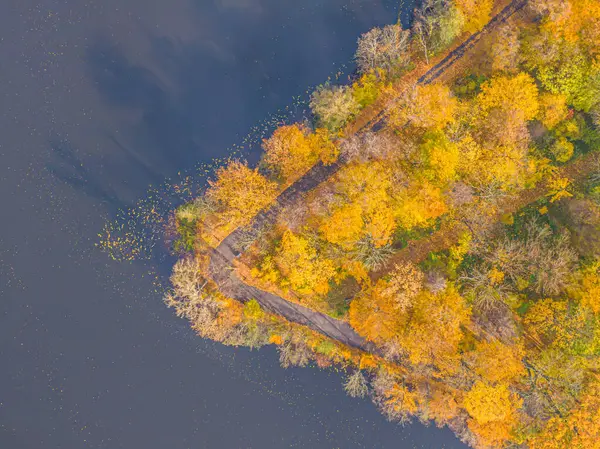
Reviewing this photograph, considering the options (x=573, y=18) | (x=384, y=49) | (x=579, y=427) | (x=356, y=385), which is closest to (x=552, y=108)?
(x=573, y=18)

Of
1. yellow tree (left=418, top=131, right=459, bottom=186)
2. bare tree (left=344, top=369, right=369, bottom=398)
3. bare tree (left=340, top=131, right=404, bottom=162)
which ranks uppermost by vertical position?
bare tree (left=340, top=131, right=404, bottom=162)

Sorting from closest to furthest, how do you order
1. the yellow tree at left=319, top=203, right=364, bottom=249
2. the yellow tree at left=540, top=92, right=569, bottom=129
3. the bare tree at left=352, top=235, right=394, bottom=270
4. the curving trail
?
1. the yellow tree at left=540, top=92, right=569, bottom=129
2. the yellow tree at left=319, top=203, right=364, bottom=249
3. the bare tree at left=352, top=235, right=394, bottom=270
4. the curving trail

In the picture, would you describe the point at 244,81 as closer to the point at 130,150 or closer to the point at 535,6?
the point at 130,150

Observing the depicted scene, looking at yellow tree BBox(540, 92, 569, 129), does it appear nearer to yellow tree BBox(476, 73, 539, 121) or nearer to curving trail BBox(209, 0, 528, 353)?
yellow tree BBox(476, 73, 539, 121)

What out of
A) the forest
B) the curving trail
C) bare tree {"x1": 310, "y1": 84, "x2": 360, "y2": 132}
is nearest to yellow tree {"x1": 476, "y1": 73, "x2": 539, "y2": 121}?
the forest

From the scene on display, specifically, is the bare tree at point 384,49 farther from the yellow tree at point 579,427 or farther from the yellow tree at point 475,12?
the yellow tree at point 579,427

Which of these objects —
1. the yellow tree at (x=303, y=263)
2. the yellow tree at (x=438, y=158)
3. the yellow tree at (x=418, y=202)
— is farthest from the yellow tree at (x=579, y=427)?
the yellow tree at (x=303, y=263)

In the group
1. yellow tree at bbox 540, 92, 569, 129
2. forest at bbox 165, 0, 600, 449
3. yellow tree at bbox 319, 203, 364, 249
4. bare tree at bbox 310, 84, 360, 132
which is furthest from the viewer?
bare tree at bbox 310, 84, 360, 132

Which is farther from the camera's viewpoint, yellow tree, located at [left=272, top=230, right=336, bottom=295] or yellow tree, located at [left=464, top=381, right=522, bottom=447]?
yellow tree, located at [left=272, top=230, right=336, bottom=295]

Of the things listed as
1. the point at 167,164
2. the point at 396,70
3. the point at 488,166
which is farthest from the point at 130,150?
the point at 488,166
